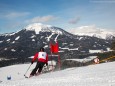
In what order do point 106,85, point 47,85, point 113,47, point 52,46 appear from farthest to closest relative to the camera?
point 113,47 < point 52,46 < point 47,85 < point 106,85

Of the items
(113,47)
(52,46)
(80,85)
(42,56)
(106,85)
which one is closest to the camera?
(106,85)

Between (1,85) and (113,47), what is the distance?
63.5m

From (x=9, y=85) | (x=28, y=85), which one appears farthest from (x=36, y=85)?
(x=9, y=85)

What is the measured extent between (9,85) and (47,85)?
4.82 ft

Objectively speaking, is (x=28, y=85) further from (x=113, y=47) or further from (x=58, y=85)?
(x=113, y=47)

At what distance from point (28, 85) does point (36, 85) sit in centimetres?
31

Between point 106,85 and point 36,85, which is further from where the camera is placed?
point 36,85

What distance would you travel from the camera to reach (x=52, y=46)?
87.0ft

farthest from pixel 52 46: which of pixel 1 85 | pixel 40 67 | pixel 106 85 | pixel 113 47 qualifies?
pixel 113 47

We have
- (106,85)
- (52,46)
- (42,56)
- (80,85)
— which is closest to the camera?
(106,85)

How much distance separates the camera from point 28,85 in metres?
10.4

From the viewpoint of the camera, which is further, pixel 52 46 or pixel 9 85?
pixel 52 46

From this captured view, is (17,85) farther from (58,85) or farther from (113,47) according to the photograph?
(113,47)

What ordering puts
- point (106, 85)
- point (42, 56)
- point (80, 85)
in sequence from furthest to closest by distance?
point (42, 56)
point (80, 85)
point (106, 85)
